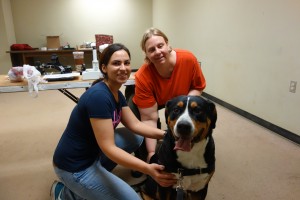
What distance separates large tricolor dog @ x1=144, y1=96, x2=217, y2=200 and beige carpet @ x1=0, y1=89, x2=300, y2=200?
0.57 meters

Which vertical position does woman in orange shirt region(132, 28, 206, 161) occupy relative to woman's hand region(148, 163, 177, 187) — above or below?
above

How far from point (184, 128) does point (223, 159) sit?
1.27 meters

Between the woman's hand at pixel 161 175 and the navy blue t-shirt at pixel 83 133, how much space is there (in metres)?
0.33

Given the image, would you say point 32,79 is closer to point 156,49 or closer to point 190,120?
point 156,49

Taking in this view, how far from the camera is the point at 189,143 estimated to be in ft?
3.92

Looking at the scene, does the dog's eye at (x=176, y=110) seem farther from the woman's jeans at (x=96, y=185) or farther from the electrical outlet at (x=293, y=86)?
the electrical outlet at (x=293, y=86)

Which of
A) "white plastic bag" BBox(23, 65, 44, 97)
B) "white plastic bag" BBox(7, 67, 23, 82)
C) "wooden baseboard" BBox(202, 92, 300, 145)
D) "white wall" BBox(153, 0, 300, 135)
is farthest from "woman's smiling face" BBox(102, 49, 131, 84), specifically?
"wooden baseboard" BBox(202, 92, 300, 145)

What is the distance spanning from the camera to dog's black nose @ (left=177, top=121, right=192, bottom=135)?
1137 millimetres

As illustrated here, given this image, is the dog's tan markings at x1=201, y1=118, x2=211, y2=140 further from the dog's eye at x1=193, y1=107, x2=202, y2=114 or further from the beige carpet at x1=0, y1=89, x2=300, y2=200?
the beige carpet at x1=0, y1=89, x2=300, y2=200

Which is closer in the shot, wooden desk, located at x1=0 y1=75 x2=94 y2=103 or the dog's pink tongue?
the dog's pink tongue

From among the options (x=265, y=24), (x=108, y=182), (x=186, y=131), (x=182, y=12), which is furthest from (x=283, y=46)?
(x=182, y=12)

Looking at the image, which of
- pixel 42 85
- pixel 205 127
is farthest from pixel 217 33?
pixel 205 127

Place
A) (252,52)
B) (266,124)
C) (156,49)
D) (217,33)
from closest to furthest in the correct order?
(156,49) < (266,124) < (252,52) < (217,33)

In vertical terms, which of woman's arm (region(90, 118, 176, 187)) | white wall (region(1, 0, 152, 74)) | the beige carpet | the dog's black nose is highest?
white wall (region(1, 0, 152, 74))
